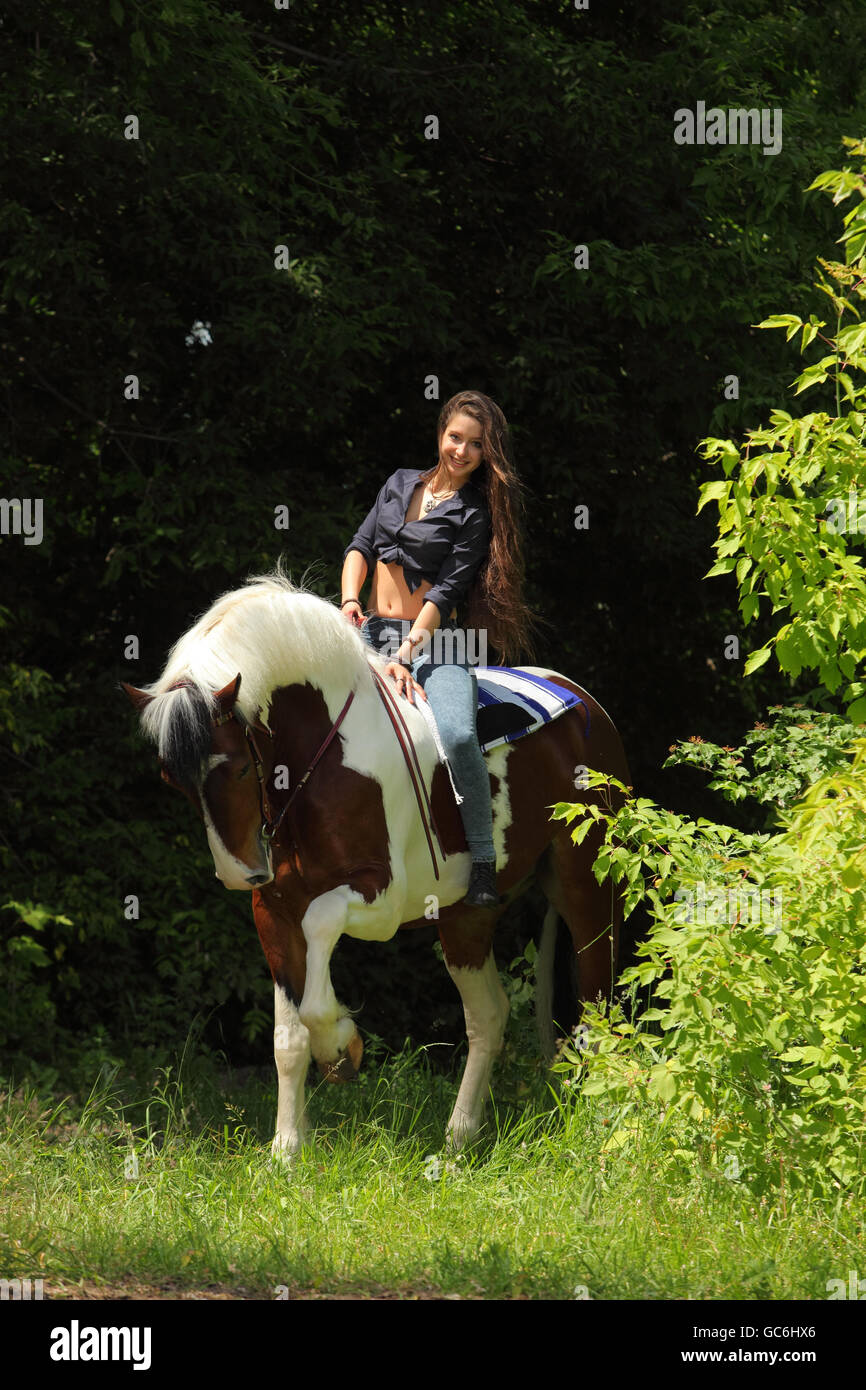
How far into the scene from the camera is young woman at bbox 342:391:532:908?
5.86 m

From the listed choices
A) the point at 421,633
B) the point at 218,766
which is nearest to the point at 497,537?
the point at 421,633

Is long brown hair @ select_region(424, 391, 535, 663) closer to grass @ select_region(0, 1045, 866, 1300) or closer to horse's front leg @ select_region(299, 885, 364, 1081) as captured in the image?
horse's front leg @ select_region(299, 885, 364, 1081)

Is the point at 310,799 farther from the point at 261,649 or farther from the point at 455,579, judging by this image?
the point at 455,579

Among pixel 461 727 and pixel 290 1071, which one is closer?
pixel 290 1071

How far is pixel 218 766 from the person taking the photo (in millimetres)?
5043

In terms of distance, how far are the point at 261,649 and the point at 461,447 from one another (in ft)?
4.28

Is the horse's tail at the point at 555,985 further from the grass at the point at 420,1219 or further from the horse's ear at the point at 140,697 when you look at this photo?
the horse's ear at the point at 140,697

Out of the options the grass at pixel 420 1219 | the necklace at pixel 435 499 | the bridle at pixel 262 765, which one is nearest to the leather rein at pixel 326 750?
the bridle at pixel 262 765

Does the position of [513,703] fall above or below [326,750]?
above

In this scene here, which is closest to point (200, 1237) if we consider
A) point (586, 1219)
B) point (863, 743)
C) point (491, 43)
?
point (586, 1219)

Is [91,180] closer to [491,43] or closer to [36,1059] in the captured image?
[491,43]

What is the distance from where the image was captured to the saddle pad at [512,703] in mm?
6172

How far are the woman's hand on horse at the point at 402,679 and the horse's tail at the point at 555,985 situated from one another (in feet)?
4.79

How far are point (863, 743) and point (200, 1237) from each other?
2.44 meters
